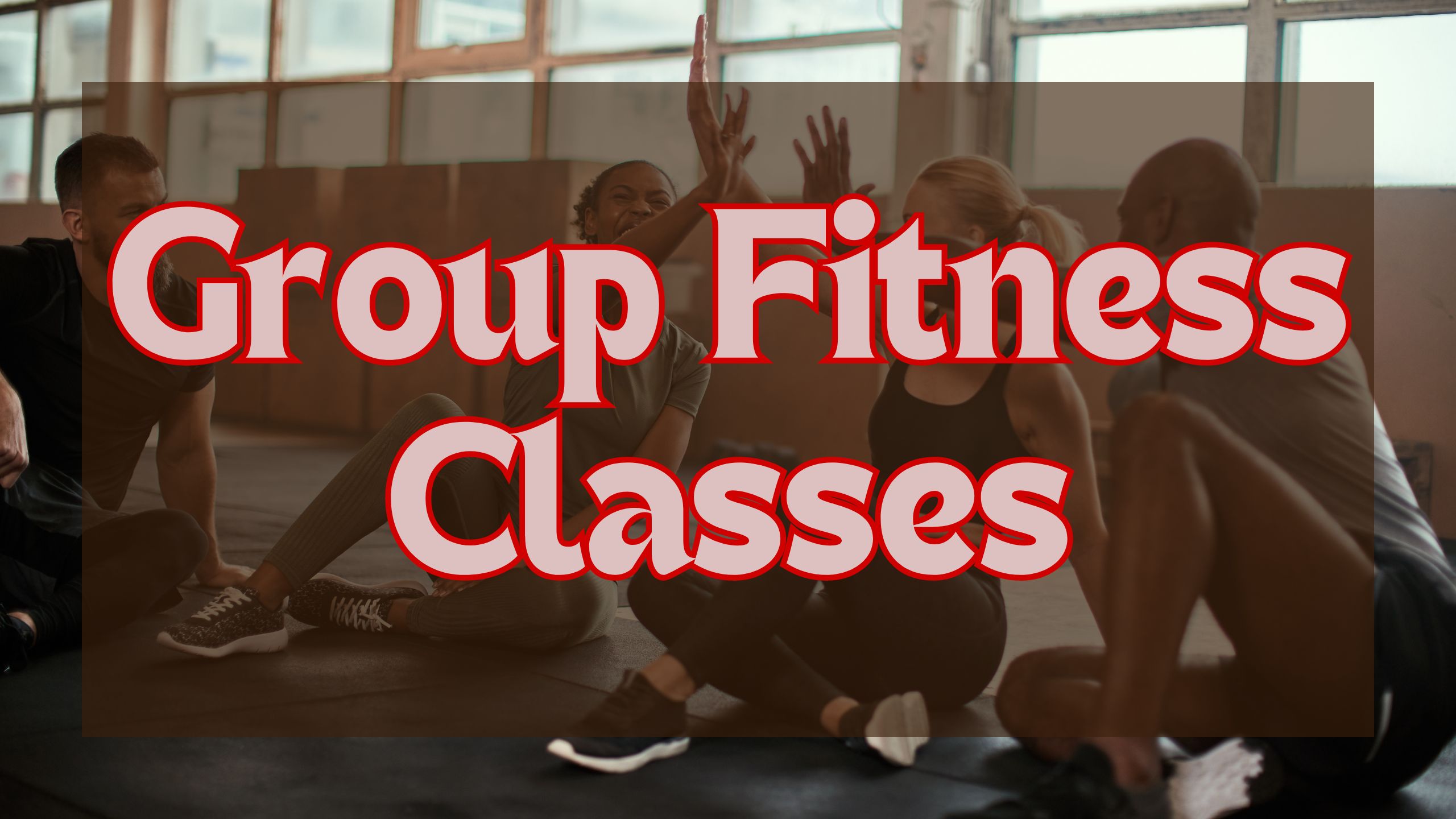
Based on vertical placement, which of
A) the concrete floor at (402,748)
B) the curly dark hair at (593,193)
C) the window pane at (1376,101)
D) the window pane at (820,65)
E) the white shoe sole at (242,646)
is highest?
the window pane at (820,65)

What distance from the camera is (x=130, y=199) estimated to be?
8.09ft

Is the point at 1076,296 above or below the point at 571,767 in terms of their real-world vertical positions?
above

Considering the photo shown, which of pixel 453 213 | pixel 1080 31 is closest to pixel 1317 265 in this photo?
pixel 1080 31

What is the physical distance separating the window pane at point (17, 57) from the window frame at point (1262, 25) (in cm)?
865

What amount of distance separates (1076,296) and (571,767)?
3.38ft

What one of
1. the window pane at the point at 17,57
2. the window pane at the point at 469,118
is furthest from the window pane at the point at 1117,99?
the window pane at the point at 17,57

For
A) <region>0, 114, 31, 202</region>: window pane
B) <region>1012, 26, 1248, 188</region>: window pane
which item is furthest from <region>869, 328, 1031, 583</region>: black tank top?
<region>0, 114, 31, 202</region>: window pane

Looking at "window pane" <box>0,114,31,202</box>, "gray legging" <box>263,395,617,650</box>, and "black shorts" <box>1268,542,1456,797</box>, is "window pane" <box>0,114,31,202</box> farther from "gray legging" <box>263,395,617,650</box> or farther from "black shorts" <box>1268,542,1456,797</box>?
"black shorts" <box>1268,542,1456,797</box>

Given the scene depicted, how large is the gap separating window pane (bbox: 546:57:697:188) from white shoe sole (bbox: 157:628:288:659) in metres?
5.24

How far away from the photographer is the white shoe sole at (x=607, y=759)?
174cm

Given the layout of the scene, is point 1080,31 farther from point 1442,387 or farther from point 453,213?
point 453,213

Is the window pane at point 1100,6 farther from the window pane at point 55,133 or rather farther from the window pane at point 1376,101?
the window pane at point 55,133

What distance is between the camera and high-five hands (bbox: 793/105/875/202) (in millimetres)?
2141

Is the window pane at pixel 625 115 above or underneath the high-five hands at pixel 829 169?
above
